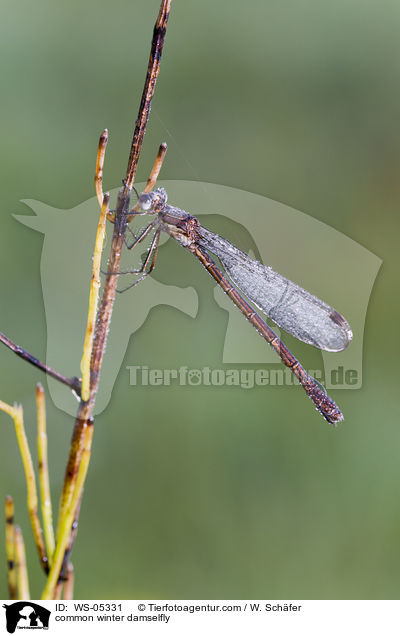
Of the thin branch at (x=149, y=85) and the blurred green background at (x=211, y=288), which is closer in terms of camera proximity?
the thin branch at (x=149, y=85)

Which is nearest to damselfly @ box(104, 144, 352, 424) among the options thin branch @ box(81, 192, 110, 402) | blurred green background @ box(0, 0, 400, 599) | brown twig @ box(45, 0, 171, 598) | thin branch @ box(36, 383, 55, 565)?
blurred green background @ box(0, 0, 400, 599)

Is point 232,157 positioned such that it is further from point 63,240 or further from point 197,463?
point 197,463

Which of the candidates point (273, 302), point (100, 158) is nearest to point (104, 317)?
point (100, 158)

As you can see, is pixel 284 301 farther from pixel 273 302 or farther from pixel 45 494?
pixel 45 494

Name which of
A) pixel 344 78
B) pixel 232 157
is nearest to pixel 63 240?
pixel 232 157

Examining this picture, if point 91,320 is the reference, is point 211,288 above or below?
above
